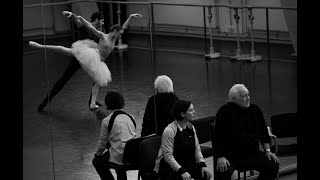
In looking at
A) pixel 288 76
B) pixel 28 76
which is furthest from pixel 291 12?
pixel 28 76

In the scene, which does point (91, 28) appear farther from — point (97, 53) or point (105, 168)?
point (105, 168)

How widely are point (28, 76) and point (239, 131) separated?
223 centimetres

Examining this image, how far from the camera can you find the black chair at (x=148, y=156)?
907 cm

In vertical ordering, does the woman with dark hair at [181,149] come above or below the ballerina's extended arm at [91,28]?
below

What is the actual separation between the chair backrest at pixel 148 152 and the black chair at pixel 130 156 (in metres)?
0.06

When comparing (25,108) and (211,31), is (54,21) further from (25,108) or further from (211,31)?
(211,31)

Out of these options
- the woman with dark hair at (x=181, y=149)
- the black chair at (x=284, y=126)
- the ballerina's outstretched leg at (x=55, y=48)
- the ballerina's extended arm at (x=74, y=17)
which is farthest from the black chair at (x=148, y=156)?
the black chair at (x=284, y=126)

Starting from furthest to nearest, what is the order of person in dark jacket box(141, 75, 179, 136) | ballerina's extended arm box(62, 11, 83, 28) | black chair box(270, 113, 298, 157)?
black chair box(270, 113, 298, 157), person in dark jacket box(141, 75, 179, 136), ballerina's extended arm box(62, 11, 83, 28)

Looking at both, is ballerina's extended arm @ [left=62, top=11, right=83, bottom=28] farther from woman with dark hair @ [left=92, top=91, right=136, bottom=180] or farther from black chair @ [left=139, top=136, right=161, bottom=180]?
black chair @ [left=139, top=136, right=161, bottom=180]

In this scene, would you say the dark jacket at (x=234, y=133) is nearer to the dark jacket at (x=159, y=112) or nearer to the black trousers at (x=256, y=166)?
the black trousers at (x=256, y=166)

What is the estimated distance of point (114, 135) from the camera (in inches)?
360

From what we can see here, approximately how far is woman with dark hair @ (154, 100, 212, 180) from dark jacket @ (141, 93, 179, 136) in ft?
2.38

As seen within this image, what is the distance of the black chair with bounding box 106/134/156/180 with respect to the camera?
9.10m

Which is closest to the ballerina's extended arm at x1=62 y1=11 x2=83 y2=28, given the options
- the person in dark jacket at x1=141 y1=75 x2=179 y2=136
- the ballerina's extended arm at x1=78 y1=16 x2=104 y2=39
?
the ballerina's extended arm at x1=78 y1=16 x2=104 y2=39
